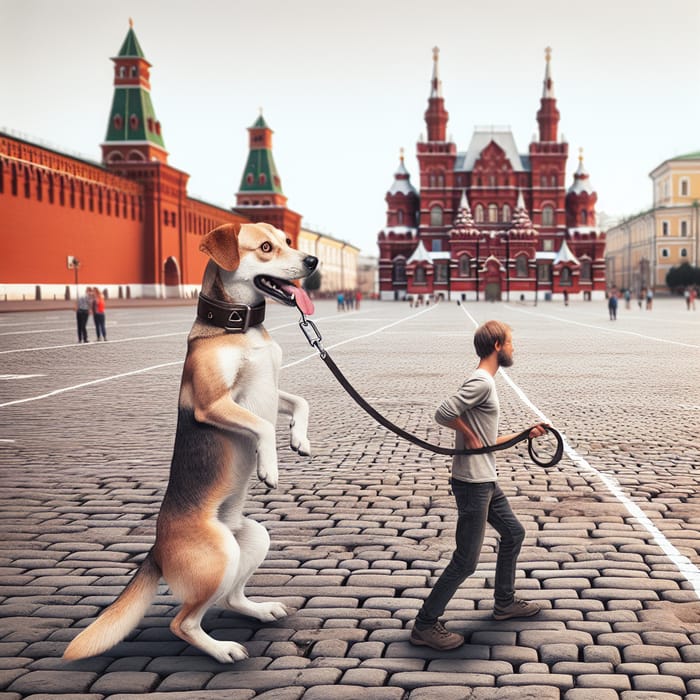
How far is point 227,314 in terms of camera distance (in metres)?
3.66

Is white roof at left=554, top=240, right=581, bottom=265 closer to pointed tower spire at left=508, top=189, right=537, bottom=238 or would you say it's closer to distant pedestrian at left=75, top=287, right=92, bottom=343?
pointed tower spire at left=508, top=189, right=537, bottom=238

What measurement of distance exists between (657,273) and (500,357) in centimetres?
11559

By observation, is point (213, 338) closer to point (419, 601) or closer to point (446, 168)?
point (419, 601)

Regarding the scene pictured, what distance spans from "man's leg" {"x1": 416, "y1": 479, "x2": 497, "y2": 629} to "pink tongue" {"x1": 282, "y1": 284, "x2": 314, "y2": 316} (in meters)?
1.02

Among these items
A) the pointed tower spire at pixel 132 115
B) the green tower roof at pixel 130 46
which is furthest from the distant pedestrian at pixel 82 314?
the green tower roof at pixel 130 46

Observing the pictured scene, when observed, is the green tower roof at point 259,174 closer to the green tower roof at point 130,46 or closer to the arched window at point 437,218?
the arched window at point 437,218

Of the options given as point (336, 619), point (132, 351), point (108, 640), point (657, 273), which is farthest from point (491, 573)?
point (657, 273)

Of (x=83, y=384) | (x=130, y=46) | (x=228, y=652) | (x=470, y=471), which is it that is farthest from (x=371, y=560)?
(x=130, y=46)

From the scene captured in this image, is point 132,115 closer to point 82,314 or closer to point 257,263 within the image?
point 82,314

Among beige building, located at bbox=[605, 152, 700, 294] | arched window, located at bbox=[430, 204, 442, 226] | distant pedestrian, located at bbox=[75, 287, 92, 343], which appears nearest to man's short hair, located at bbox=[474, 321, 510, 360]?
distant pedestrian, located at bbox=[75, 287, 92, 343]

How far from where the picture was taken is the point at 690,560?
5.03 m

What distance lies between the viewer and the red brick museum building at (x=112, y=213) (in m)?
53.8

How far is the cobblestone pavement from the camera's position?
3574 millimetres

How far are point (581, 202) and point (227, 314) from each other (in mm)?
99603
